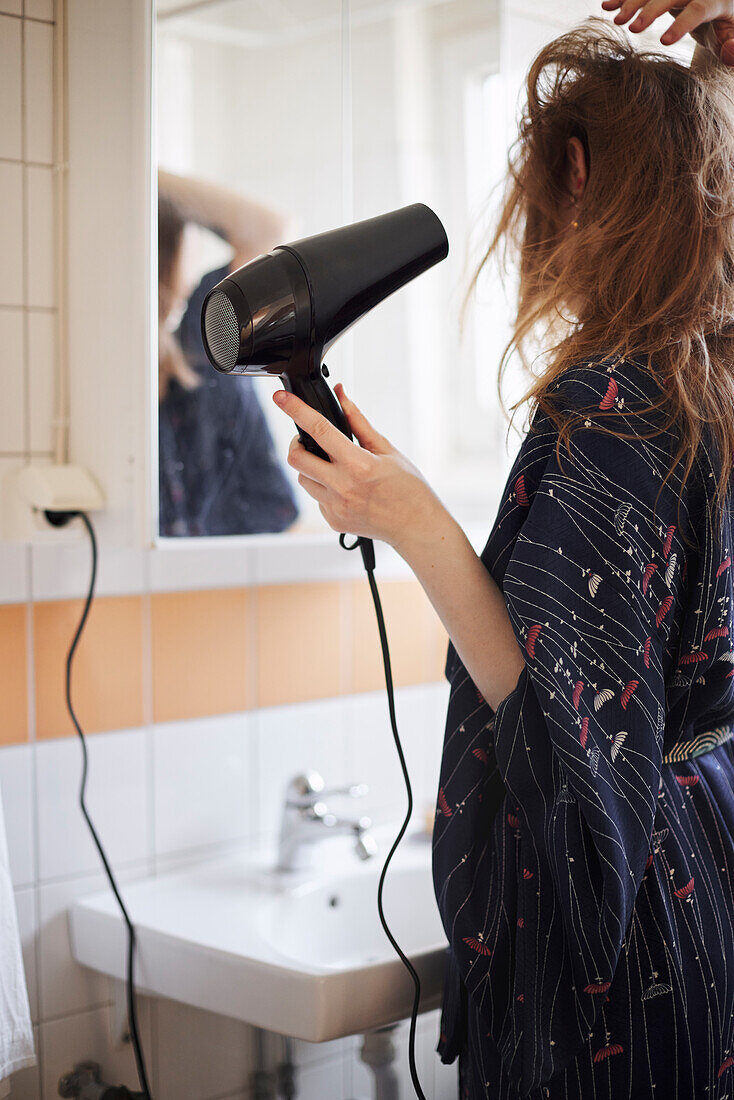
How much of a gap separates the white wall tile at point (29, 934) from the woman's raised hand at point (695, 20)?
4.12 feet

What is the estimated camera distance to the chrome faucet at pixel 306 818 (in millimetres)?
1441

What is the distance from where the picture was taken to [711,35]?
42.6 inches

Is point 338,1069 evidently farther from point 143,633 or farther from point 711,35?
point 711,35

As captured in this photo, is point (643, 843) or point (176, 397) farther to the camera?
point (176, 397)

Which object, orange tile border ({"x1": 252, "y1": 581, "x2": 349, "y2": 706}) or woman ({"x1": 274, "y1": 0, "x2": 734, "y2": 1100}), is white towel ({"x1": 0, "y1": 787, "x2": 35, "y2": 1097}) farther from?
orange tile border ({"x1": 252, "y1": 581, "x2": 349, "y2": 706})

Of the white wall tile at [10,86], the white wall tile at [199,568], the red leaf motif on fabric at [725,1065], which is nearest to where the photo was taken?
the red leaf motif on fabric at [725,1065]

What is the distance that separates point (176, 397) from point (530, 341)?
1.41 feet

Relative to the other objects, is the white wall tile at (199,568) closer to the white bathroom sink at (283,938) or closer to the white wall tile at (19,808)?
the white wall tile at (19,808)

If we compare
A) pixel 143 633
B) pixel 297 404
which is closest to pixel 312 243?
pixel 297 404

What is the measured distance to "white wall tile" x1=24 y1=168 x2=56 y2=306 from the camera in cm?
127

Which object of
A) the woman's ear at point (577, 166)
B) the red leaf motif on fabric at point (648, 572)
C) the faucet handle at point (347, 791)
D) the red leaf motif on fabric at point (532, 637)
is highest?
the woman's ear at point (577, 166)

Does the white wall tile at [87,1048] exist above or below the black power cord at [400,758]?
below

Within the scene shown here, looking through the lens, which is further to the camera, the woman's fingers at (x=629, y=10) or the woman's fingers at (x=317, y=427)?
the woman's fingers at (x=629, y=10)

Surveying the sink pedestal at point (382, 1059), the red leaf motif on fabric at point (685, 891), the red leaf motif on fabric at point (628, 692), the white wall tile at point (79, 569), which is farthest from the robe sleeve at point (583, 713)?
the white wall tile at point (79, 569)
